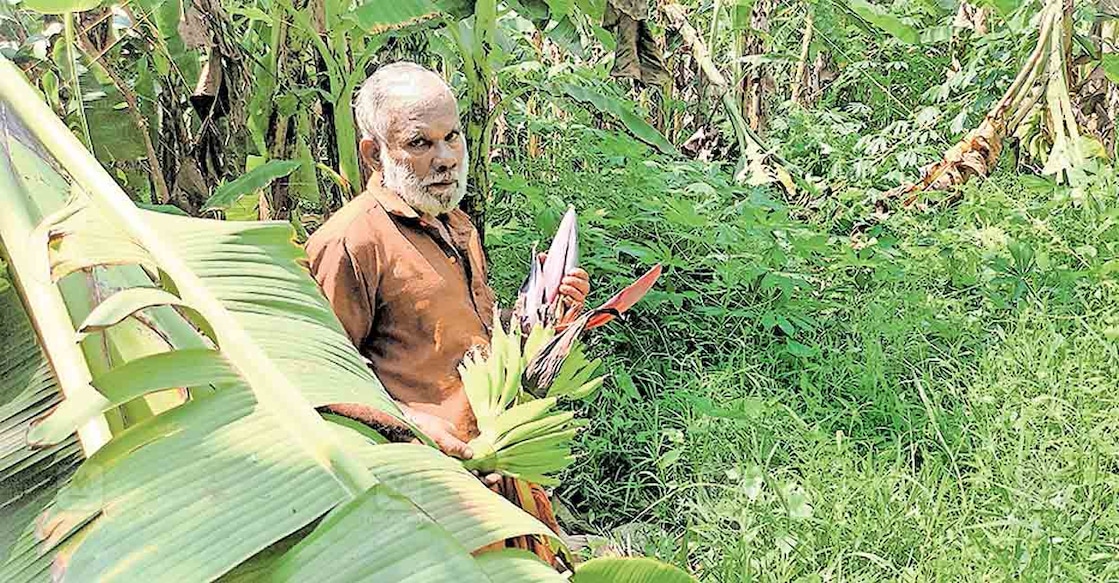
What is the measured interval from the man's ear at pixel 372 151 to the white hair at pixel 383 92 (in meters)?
0.01

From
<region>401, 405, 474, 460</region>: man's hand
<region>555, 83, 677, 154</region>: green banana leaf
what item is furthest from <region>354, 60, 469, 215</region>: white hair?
<region>555, 83, 677, 154</region>: green banana leaf

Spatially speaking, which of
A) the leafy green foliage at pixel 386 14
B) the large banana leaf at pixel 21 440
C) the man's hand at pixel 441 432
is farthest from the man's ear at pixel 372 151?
the large banana leaf at pixel 21 440

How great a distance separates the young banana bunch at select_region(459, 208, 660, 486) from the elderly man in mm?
57

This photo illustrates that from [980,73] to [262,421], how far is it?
15.2 ft

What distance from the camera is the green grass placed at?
7.85 feet

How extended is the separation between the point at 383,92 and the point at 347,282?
34cm

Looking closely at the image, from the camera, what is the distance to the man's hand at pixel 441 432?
1.37 meters

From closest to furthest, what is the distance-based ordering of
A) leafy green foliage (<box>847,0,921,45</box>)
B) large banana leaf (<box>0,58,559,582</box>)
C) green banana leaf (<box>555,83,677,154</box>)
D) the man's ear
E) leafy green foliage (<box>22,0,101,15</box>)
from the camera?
large banana leaf (<box>0,58,559,582</box>), leafy green foliage (<box>22,0,101,15</box>), the man's ear, green banana leaf (<box>555,83,677,154</box>), leafy green foliage (<box>847,0,921,45</box>)

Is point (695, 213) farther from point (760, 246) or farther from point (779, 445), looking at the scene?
point (779, 445)

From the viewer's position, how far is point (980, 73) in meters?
4.81

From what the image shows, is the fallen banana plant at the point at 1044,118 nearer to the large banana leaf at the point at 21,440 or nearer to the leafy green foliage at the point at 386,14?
the leafy green foliage at the point at 386,14

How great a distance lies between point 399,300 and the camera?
5.67 ft

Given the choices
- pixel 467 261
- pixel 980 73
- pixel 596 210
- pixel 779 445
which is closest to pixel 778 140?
pixel 980 73

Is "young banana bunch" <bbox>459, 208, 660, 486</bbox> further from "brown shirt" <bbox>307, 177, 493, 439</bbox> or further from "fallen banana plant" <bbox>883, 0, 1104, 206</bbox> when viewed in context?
"fallen banana plant" <bbox>883, 0, 1104, 206</bbox>
